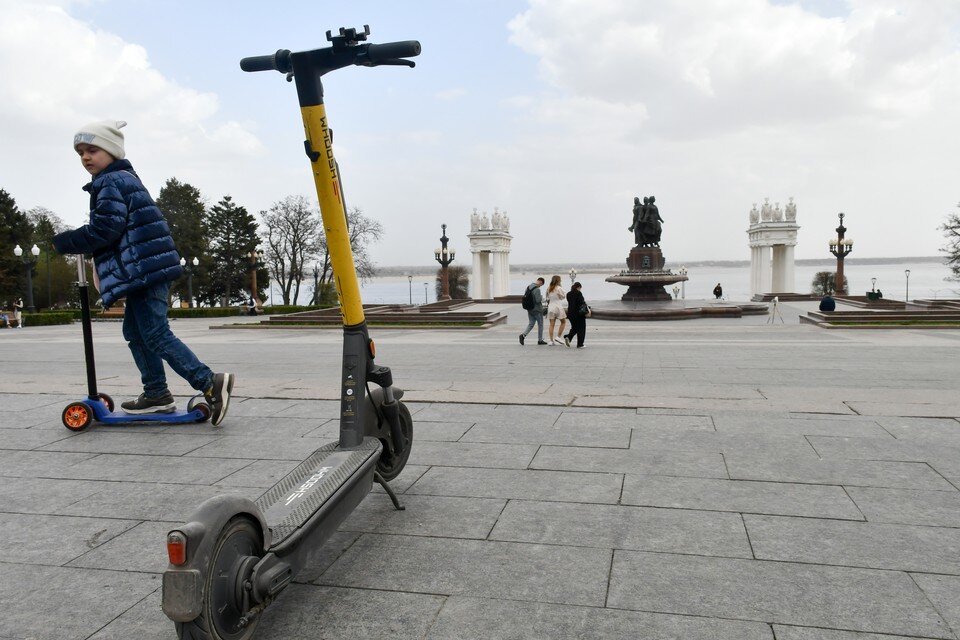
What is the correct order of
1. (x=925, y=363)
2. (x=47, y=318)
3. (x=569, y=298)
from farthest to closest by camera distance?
(x=47, y=318) < (x=569, y=298) < (x=925, y=363)

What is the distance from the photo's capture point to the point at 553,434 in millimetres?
5516

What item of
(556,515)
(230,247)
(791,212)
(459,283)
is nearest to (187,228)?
(230,247)

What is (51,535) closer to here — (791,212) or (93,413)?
(93,413)

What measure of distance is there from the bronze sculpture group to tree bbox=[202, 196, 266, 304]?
37.3 m

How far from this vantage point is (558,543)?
10.9 feet

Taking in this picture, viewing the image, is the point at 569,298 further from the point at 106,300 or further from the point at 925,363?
the point at 106,300

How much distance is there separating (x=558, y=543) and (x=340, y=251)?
189 centimetres

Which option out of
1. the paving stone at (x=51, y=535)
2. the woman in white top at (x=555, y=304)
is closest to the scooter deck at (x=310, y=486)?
the paving stone at (x=51, y=535)

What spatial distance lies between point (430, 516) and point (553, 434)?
2.00 meters

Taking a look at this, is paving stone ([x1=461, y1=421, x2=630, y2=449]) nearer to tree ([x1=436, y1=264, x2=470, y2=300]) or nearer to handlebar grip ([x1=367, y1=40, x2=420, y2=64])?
handlebar grip ([x1=367, y1=40, x2=420, y2=64])

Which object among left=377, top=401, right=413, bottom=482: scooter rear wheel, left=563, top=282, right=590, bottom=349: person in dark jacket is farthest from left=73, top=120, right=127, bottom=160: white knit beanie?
left=563, top=282, right=590, bottom=349: person in dark jacket

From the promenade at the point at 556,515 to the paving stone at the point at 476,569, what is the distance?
1cm

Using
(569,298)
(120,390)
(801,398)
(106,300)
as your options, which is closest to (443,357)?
(569,298)

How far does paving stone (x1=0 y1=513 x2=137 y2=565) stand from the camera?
3.27 metres
